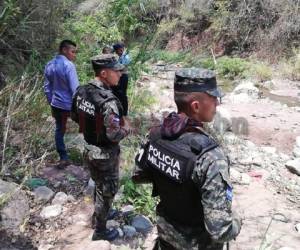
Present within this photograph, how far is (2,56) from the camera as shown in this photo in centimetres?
662

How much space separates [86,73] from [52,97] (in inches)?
113

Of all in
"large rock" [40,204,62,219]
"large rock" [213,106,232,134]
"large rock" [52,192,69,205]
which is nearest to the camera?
"large rock" [40,204,62,219]

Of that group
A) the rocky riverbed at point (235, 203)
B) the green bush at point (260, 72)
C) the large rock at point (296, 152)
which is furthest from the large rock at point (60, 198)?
the green bush at point (260, 72)

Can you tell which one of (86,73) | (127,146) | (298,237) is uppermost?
(86,73)

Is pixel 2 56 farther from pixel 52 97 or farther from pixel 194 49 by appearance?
pixel 194 49

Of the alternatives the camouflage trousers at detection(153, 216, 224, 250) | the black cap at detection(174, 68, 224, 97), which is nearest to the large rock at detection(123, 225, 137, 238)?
the camouflage trousers at detection(153, 216, 224, 250)

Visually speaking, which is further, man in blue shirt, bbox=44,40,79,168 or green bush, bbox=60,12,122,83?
green bush, bbox=60,12,122,83

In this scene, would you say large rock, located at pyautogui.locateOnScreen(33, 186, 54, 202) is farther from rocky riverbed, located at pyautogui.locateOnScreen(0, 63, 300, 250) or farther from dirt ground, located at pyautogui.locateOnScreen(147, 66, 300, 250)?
dirt ground, located at pyautogui.locateOnScreen(147, 66, 300, 250)

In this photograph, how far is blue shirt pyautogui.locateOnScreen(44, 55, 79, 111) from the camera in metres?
4.47

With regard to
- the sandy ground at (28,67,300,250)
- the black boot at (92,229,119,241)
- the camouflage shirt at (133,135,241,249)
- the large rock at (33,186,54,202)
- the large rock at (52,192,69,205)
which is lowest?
the sandy ground at (28,67,300,250)

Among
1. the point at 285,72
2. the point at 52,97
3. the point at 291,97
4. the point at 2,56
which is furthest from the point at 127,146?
the point at 285,72

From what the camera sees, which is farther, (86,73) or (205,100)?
(86,73)

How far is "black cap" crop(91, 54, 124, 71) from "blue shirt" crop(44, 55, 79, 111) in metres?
1.19

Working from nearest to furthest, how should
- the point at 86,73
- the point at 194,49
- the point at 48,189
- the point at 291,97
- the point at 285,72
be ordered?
the point at 48,189, the point at 86,73, the point at 291,97, the point at 285,72, the point at 194,49
